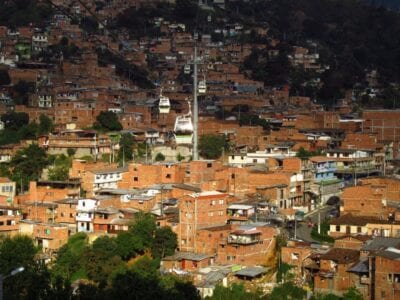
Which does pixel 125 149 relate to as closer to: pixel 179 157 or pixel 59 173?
pixel 179 157

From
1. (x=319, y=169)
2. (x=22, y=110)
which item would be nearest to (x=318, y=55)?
(x=22, y=110)

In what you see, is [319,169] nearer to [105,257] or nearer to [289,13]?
[105,257]

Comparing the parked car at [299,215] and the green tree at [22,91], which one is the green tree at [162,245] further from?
the green tree at [22,91]

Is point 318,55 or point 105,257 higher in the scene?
point 318,55

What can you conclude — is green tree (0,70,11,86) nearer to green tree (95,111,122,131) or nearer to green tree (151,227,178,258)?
green tree (95,111,122,131)

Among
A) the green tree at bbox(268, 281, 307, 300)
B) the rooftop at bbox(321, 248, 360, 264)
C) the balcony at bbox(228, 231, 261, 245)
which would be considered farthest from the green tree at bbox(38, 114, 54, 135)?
the green tree at bbox(268, 281, 307, 300)

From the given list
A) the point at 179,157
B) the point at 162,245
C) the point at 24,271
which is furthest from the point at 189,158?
the point at 24,271
